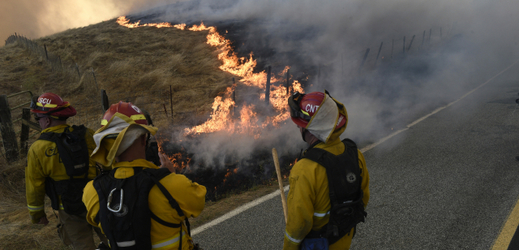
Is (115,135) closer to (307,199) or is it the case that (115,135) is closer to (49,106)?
(307,199)

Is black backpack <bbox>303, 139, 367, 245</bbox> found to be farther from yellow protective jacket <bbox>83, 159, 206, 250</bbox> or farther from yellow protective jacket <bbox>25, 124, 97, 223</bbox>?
yellow protective jacket <bbox>25, 124, 97, 223</bbox>

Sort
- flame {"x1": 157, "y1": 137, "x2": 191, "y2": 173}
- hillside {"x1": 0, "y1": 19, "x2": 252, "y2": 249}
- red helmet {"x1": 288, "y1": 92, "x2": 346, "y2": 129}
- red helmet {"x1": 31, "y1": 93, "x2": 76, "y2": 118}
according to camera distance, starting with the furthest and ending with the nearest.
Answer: flame {"x1": 157, "y1": 137, "x2": 191, "y2": 173} → hillside {"x1": 0, "y1": 19, "x2": 252, "y2": 249} → red helmet {"x1": 31, "y1": 93, "x2": 76, "y2": 118} → red helmet {"x1": 288, "y1": 92, "x2": 346, "y2": 129}

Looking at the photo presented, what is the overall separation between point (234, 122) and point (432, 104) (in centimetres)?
638

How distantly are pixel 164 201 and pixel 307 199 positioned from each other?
2.74 feet

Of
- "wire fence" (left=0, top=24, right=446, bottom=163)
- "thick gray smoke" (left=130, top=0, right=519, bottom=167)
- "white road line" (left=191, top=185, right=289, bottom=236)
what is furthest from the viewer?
"wire fence" (left=0, top=24, right=446, bottom=163)

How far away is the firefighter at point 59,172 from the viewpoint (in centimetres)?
269

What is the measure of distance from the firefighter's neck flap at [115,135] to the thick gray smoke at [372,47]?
4386 millimetres

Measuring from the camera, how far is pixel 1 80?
14133mm

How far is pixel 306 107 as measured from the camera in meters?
1.87

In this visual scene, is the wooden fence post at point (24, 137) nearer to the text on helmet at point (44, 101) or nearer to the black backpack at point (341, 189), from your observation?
the text on helmet at point (44, 101)

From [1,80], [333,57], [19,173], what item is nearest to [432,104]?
[333,57]

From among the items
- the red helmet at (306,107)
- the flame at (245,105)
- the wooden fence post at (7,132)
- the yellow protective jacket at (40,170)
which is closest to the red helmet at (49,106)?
the yellow protective jacket at (40,170)

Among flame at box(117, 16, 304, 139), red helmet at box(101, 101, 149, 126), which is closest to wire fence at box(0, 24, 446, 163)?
flame at box(117, 16, 304, 139)

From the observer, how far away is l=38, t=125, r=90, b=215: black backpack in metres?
2.71
